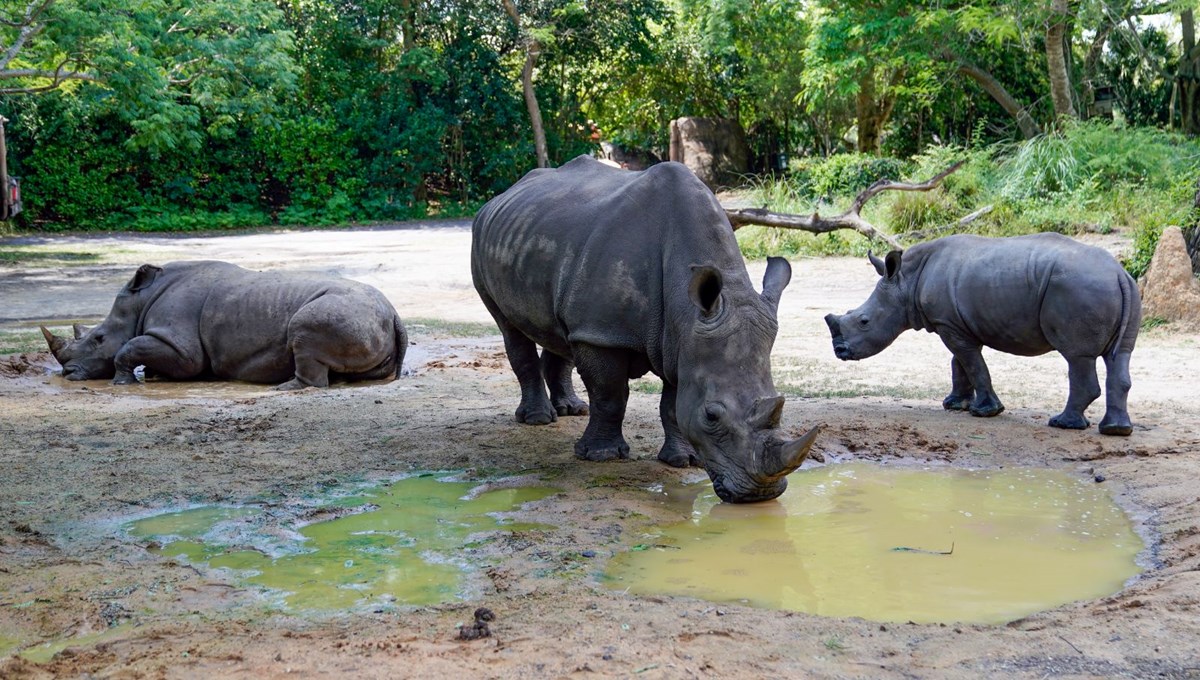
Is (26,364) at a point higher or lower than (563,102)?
lower

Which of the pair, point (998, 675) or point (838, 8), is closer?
point (998, 675)

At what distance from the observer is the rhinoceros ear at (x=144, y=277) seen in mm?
10648

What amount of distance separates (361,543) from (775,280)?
102 inches

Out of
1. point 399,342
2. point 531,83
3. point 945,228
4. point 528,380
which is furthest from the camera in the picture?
point 531,83

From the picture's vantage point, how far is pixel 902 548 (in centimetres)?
550

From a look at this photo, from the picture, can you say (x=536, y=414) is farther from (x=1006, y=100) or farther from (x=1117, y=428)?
(x=1006, y=100)

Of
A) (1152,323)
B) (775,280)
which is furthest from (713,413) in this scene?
(1152,323)

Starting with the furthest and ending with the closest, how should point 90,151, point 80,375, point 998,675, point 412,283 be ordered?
point 90,151 → point 412,283 → point 80,375 → point 998,675


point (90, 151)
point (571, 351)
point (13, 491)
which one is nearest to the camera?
point (13, 491)

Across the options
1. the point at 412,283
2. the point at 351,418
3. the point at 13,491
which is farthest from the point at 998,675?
the point at 412,283

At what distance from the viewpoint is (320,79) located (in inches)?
1300

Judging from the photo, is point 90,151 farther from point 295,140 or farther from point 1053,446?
point 1053,446

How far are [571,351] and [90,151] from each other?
24486 mm

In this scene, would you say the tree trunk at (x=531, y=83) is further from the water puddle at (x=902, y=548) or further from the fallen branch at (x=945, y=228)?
the water puddle at (x=902, y=548)
